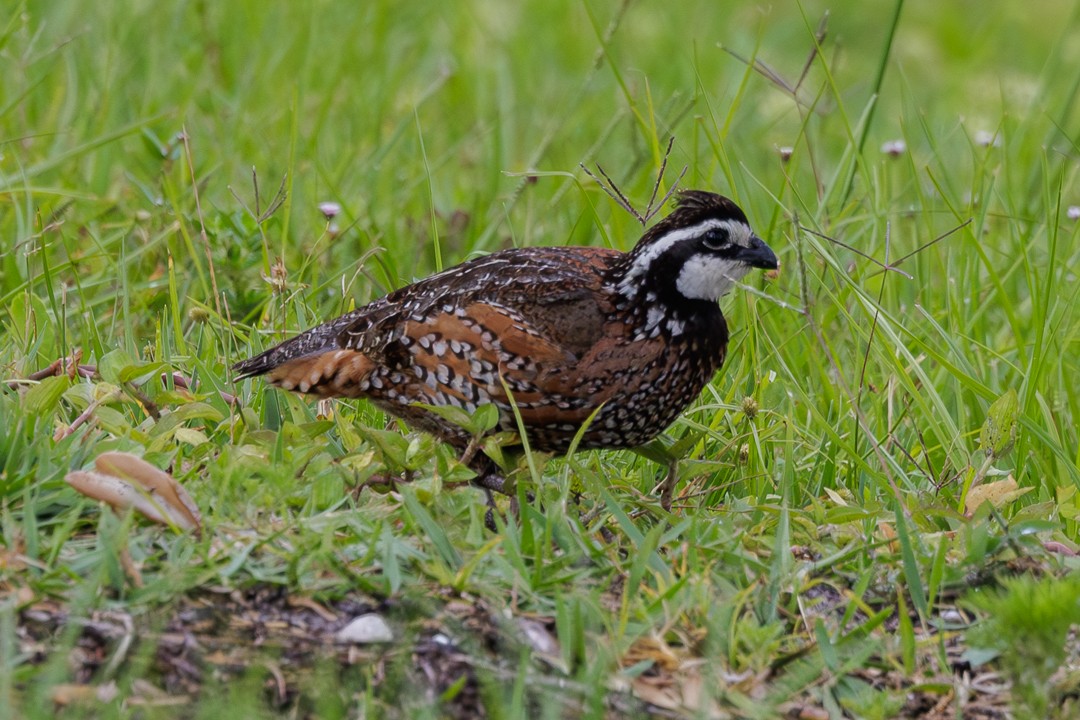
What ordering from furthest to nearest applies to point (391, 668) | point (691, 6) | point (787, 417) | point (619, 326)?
1. point (691, 6)
2. point (787, 417)
3. point (619, 326)
4. point (391, 668)

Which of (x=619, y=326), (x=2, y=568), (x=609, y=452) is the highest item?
(x=619, y=326)

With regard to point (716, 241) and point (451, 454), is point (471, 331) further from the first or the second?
point (716, 241)

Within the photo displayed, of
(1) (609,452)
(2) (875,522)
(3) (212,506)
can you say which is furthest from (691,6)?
(3) (212,506)

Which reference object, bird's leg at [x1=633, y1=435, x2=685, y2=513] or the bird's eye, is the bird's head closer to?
the bird's eye

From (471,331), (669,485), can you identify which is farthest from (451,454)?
(669,485)

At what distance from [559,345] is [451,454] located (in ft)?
1.47

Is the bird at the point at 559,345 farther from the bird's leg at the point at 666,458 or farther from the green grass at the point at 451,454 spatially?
the green grass at the point at 451,454

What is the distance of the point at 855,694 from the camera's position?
345 centimetres

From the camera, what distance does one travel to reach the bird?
421 cm

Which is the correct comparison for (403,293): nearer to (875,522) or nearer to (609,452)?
(609,452)

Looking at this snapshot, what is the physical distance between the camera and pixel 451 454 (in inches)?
170

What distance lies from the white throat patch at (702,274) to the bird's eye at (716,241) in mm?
30

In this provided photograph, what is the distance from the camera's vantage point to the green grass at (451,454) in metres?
3.30

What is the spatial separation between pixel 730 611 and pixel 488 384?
1.05 meters
